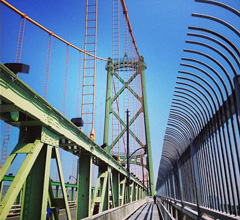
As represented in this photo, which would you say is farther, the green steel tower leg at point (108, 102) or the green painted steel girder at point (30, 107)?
the green steel tower leg at point (108, 102)

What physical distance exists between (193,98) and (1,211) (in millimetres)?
3395

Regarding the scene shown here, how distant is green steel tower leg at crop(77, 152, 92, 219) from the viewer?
6.79m

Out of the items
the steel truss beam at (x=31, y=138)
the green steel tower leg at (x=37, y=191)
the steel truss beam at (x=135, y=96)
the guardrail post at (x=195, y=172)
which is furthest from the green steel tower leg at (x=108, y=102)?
the green steel tower leg at (x=37, y=191)

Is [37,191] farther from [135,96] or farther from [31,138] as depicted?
[135,96]

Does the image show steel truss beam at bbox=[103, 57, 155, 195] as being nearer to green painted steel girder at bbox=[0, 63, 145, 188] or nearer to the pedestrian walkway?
the pedestrian walkway

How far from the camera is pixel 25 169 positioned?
3504mm

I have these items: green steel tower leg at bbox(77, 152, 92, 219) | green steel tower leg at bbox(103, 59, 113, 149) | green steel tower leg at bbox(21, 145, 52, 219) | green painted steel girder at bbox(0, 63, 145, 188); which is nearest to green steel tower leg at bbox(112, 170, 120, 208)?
green steel tower leg at bbox(77, 152, 92, 219)

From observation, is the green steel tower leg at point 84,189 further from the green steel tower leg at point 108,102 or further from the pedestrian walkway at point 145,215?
the green steel tower leg at point 108,102

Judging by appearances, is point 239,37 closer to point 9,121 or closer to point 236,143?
point 236,143

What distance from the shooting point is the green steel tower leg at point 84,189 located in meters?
6.79

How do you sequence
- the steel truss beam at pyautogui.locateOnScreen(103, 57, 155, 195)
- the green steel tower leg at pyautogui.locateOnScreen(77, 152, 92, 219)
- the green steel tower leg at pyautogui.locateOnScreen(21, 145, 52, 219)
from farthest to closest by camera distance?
1. the steel truss beam at pyautogui.locateOnScreen(103, 57, 155, 195)
2. the green steel tower leg at pyautogui.locateOnScreen(77, 152, 92, 219)
3. the green steel tower leg at pyautogui.locateOnScreen(21, 145, 52, 219)

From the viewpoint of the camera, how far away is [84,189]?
6.91 m

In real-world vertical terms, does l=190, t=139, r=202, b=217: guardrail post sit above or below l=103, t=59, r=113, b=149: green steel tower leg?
below

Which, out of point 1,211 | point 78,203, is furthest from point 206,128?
point 78,203
